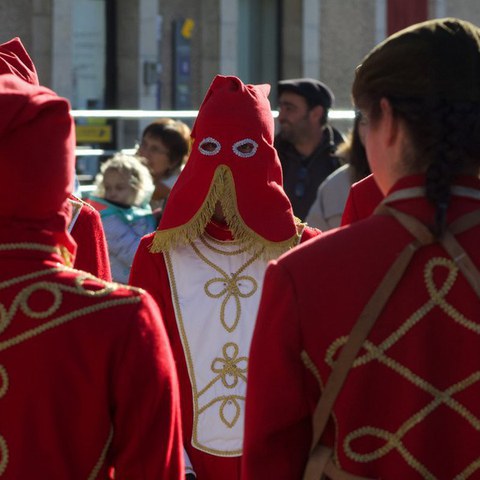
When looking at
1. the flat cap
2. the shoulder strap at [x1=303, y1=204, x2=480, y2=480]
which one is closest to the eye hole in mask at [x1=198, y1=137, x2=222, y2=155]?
the shoulder strap at [x1=303, y1=204, x2=480, y2=480]

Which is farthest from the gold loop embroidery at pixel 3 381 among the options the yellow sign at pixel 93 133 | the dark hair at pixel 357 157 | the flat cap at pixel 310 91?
the yellow sign at pixel 93 133

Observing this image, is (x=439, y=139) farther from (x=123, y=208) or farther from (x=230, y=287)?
(x=123, y=208)

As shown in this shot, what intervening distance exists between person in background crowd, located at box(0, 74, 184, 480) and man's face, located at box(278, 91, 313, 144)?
5.24 m

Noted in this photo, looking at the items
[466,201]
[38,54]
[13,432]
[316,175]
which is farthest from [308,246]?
[38,54]

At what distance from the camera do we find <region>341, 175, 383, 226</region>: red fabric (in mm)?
3602

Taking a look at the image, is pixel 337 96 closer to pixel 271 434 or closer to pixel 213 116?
pixel 213 116

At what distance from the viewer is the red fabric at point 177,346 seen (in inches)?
167

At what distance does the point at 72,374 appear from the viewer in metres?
2.53

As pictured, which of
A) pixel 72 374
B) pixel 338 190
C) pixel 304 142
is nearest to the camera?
pixel 72 374

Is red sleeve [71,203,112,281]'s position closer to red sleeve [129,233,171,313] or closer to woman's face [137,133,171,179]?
red sleeve [129,233,171,313]

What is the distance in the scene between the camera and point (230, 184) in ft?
14.7

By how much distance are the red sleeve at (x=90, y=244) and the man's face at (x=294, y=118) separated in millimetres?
3803

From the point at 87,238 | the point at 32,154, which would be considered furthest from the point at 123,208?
the point at 32,154

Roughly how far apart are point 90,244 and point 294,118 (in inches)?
156
